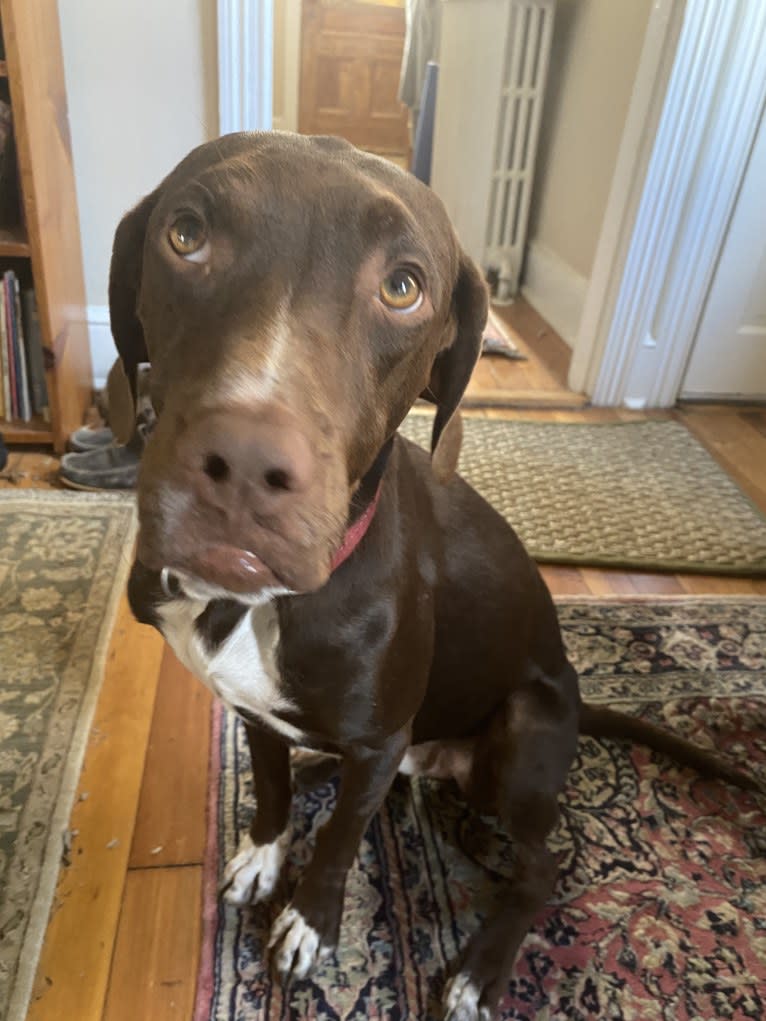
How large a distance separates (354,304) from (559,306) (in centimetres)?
347

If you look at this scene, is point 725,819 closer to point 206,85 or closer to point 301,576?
point 301,576

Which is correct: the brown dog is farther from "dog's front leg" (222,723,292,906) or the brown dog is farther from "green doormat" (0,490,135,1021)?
"green doormat" (0,490,135,1021)

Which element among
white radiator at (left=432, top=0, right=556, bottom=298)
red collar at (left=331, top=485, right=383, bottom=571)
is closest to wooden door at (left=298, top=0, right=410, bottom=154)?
white radiator at (left=432, top=0, right=556, bottom=298)

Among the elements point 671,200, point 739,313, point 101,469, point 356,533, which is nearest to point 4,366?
point 101,469

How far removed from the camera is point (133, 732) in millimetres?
1644

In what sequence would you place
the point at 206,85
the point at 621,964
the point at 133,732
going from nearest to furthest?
1. the point at 621,964
2. the point at 133,732
3. the point at 206,85

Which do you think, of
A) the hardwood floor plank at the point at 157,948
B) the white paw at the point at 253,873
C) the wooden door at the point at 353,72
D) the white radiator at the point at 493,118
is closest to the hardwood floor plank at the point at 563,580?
the white paw at the point at 253,873

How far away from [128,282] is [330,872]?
2.89ft

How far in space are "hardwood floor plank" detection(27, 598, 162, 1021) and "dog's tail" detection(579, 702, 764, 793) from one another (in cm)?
86

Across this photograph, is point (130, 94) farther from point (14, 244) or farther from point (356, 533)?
point (356, 533)

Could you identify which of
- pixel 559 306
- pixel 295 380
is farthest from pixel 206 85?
pixel 295 380

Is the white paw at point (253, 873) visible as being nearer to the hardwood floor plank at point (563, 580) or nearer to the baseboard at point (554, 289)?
the hardwood floor plank at point (563, 580)

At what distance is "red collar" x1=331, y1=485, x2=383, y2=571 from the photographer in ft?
3.21

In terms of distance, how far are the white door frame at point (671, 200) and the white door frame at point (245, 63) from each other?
1322 millimetres
